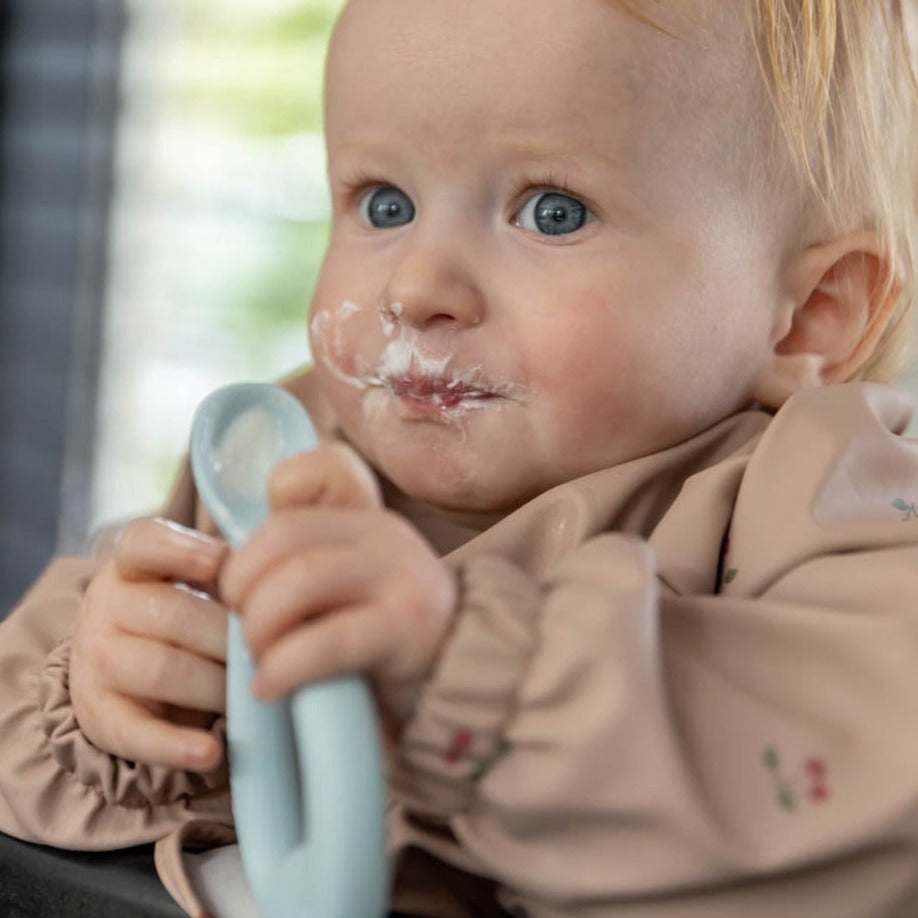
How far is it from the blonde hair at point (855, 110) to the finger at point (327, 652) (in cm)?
41

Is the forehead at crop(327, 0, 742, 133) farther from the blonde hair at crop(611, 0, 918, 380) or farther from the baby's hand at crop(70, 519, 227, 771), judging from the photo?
the baby's hand at crop(70, 519, 227, 771)

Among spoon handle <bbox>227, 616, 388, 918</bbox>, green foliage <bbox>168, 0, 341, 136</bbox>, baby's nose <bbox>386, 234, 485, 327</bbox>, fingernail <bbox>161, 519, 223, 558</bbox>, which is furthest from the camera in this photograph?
green foliage <bbox>168, 0, 341, 136</bbox>

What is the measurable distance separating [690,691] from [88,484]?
1.61 meters

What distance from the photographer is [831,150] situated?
0.72 meters

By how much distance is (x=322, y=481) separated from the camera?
0.46 meters

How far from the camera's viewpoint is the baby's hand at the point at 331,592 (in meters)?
0.43

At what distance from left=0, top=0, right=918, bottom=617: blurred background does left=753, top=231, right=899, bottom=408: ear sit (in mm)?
1102

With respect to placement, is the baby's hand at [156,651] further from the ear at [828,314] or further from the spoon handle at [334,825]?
the ear at [828,314]

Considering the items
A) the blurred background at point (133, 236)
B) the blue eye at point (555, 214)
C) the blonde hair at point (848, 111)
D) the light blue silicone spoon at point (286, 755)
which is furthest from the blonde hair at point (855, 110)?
the blurred background at point (133, 236)

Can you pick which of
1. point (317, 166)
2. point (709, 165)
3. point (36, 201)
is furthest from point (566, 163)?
point (36, 201)

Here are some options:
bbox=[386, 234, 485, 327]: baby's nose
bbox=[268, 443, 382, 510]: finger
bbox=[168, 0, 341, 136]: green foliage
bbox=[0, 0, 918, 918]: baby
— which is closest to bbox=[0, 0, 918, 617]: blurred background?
bbox=[168, 0, 341, 136]: green foliage

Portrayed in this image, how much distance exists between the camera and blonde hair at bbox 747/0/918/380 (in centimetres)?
69

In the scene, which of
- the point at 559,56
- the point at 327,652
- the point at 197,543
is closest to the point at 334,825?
the point at 327,652

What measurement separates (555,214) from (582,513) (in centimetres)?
16
